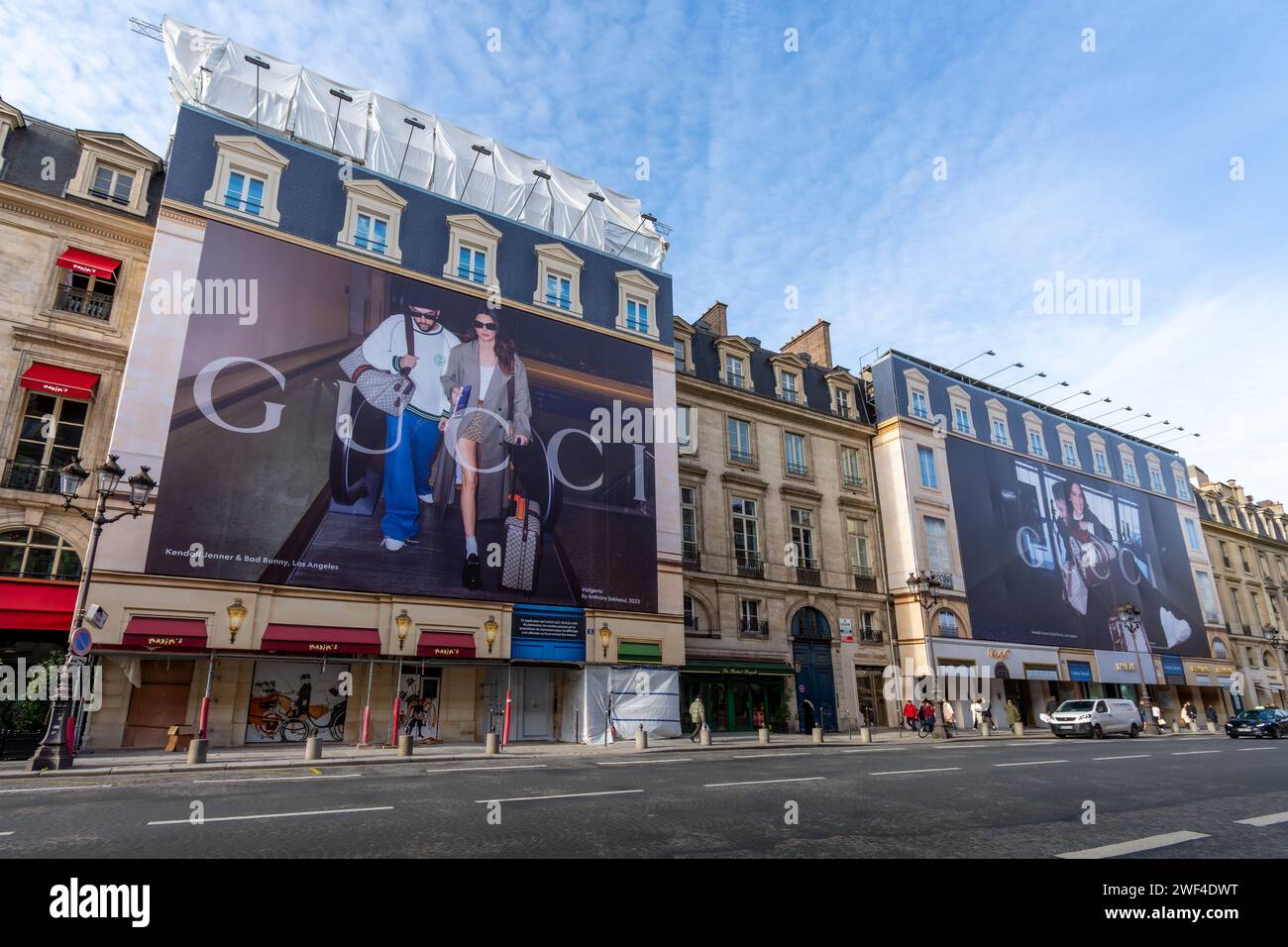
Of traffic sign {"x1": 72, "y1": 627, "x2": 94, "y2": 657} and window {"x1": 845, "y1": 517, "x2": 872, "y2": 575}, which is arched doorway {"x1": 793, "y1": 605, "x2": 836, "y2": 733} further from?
traffic sign {"x1": 72, "y1": 627, "x2": 94, "y2": 657}

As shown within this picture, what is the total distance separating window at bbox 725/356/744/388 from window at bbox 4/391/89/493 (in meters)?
24.7

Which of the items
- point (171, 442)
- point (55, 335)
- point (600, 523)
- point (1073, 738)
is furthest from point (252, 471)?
point (1073, 738)

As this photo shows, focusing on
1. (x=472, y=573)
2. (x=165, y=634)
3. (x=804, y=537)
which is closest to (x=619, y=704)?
(x=472, y=573)

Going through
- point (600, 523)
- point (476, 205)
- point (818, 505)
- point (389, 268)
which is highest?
point (476, 205)

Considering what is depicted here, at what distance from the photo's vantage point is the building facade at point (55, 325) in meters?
19.0

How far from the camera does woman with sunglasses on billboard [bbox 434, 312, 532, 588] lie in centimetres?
2338

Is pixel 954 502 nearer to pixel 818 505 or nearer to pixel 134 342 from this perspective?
pixel 818 505

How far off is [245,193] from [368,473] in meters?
10.2

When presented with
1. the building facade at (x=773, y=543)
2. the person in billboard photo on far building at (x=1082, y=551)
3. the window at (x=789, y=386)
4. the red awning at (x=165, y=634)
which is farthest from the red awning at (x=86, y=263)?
the person in billboard photo on far building at (x=1082, y=551)

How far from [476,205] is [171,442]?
16308 mm

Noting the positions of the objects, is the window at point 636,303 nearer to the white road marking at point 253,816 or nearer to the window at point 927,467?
the window at point 927,467

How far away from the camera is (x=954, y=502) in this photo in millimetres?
37750

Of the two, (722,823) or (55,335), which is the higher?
(55,335)

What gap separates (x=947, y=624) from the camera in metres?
35.0
